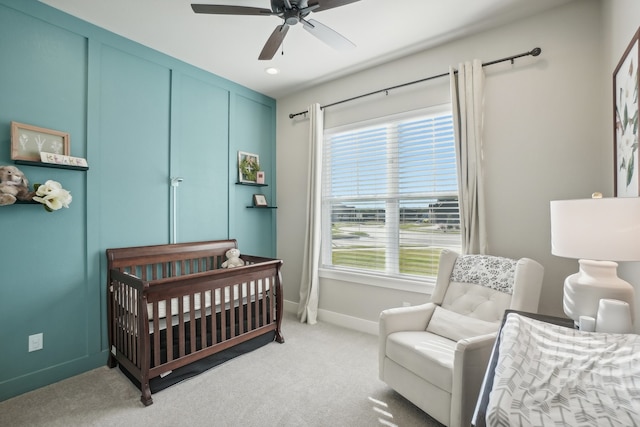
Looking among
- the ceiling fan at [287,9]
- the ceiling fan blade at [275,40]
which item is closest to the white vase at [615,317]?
the ceiling fan at [287,9]

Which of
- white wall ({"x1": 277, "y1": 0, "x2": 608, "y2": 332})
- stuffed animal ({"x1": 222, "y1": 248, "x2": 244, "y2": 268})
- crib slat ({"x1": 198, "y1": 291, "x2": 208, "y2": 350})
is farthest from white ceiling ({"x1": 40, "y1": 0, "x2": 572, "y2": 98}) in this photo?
crib slat ({"x1": 198, "y1": 291, "x2": 208, "y2": 350})

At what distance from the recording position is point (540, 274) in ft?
6.26

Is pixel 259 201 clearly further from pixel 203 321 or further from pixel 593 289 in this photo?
pixel 593 289

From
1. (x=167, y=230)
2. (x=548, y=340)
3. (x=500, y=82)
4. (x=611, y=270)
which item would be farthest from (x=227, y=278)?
(x=500, y=82)

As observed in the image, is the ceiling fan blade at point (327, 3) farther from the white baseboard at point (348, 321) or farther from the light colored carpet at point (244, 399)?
the white baseboard at point (348, 321)

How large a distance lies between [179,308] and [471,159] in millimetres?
2494

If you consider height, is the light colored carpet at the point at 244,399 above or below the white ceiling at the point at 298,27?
below

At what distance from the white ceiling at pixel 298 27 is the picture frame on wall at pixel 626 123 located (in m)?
0.91

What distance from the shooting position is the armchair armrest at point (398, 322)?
79.4 inches

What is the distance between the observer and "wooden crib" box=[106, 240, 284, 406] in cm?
205

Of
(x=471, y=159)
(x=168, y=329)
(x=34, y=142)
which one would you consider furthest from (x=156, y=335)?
(x=471, y=159)

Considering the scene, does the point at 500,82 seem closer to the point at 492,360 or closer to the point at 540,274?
the point at 540,274

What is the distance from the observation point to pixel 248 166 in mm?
3639

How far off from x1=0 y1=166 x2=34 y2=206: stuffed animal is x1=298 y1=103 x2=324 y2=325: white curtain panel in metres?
2.35
